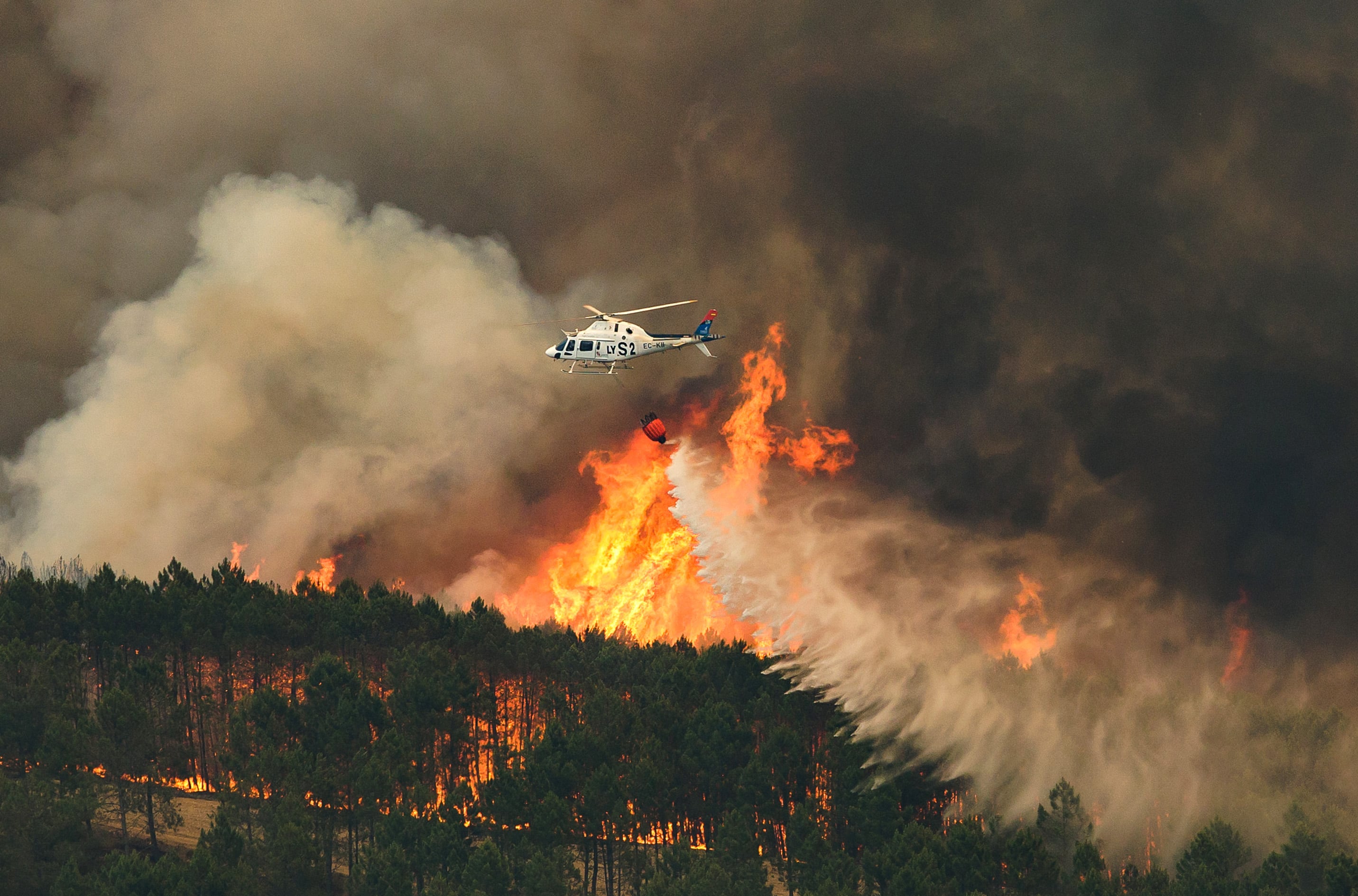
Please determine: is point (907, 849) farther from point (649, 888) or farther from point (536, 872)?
point (536, 872)

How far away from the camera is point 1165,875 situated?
107m

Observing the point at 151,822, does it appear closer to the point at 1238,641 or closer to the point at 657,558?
the point at 657,558

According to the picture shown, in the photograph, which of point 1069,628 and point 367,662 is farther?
point 1069,628

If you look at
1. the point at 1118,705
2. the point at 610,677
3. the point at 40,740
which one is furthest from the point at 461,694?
the point at 1118,705

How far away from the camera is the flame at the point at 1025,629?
531 ft

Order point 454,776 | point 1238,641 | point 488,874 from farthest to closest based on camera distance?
point 1238,641
point 454,776
point 488,874

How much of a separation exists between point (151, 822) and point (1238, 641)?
124 meters

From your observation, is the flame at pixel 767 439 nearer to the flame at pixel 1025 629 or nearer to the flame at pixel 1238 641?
the flame at pixel 1025 629

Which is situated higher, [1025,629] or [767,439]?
[767,439]

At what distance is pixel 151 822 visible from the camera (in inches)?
5143

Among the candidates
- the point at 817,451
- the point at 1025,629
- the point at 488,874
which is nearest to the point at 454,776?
the point at 488,874

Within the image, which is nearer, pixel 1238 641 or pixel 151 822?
pixel 151 822

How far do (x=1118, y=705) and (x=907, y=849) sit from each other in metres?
37.4

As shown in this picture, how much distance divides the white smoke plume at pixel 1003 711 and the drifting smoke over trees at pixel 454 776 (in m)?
3.56
